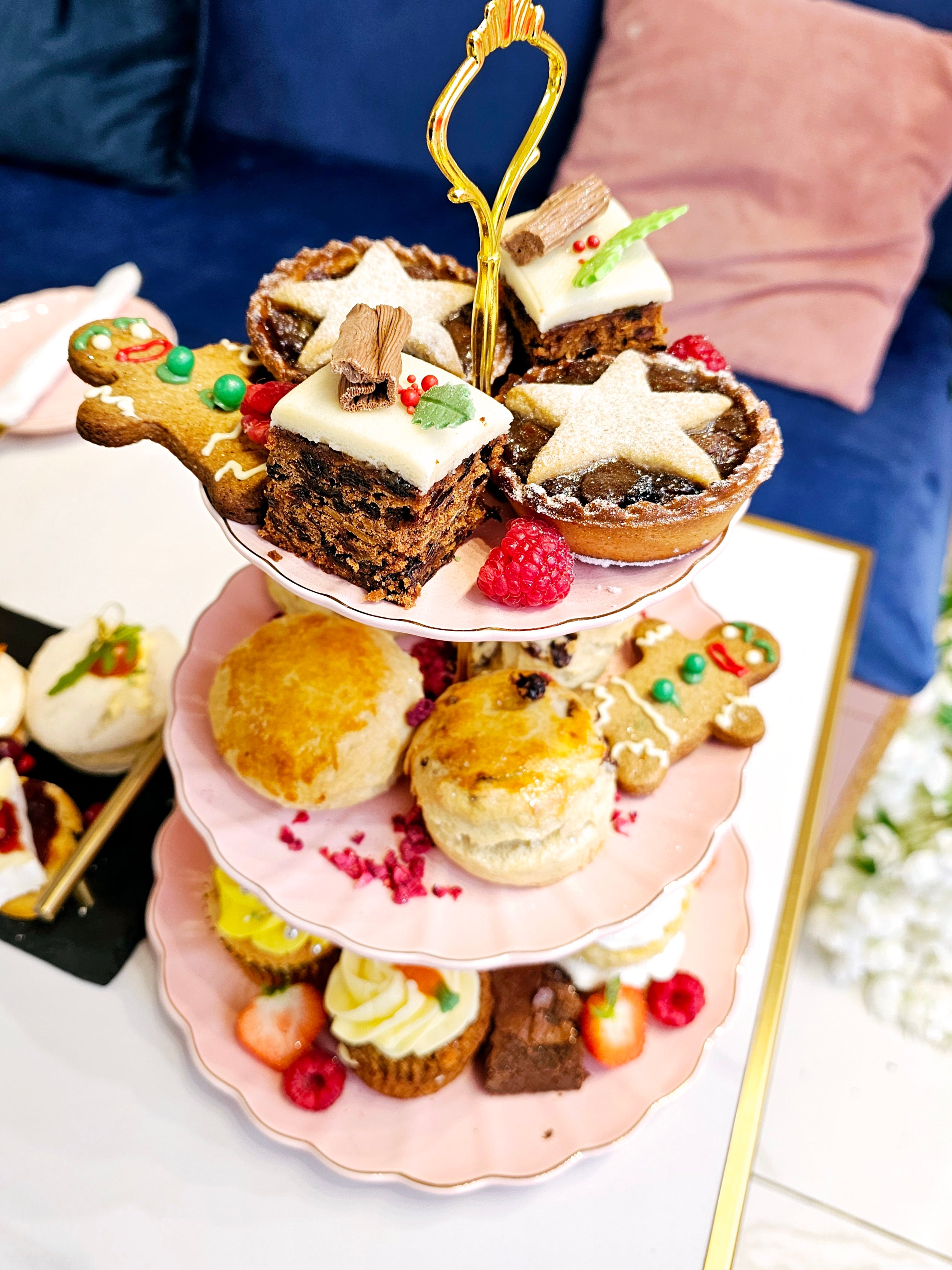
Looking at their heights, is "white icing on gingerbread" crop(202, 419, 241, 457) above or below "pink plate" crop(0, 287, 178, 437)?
above

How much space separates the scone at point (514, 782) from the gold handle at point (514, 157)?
0.37 metres

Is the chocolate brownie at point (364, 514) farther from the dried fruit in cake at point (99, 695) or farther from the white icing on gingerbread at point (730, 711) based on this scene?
the dried fruit in cake at point (99, 695)

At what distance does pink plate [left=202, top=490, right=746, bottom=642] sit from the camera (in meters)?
0.92

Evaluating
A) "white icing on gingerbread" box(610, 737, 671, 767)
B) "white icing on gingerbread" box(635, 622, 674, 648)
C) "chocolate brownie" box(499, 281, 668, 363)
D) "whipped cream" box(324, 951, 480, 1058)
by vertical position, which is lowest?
"whipped cream" box(324, 951, 480, 1058)

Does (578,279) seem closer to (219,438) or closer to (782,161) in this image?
(219,438)

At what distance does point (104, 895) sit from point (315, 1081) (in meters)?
0.44

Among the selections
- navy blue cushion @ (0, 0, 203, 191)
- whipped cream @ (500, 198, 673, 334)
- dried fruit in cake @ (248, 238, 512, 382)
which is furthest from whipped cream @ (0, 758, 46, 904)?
navy blue cushion @ (0, 0, 203, 191)

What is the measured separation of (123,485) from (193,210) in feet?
4.39

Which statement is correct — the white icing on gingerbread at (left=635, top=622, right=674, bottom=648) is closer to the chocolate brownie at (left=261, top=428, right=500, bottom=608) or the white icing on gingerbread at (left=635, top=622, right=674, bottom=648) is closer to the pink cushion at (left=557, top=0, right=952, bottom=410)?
the chocolate brownie at (left=261, top=428, right=500, bottom=608)

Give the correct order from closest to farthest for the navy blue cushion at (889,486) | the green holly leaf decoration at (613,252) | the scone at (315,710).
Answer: the green holly leaf decoration at (613,252), the scone at (315,710), the navy blue cushion at (889,486)

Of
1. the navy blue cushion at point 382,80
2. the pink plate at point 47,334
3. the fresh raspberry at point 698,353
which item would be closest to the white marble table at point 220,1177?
the fresh raspberry at point 698,353

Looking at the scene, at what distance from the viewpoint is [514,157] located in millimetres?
891

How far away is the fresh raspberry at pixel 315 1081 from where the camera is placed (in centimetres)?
127

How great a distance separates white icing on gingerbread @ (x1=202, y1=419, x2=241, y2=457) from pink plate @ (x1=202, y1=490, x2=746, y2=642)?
1.8 inches
